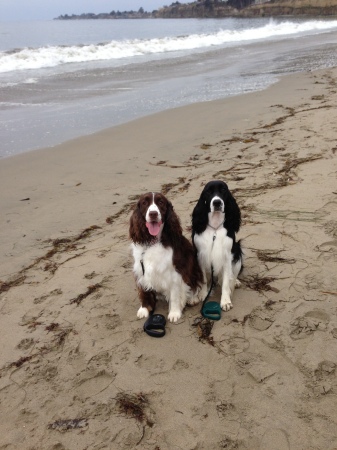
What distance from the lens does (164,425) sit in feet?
8.18

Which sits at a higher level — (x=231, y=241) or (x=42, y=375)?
(x=231, y=241)

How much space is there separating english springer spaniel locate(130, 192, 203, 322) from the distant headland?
2718 inches

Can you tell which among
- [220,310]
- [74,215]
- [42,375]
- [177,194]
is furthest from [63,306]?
[177,194]

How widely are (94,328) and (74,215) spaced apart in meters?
2.29

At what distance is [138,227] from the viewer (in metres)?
3.32

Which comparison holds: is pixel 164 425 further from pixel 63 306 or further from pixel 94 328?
pixel 63 306

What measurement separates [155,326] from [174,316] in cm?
24

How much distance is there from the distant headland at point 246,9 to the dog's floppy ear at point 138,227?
6916 centimetres

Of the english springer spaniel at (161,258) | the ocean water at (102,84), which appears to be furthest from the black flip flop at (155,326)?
the ocean water at (102,84)

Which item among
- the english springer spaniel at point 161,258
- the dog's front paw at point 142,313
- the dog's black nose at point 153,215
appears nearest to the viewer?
the dog's black nose at point 153,215

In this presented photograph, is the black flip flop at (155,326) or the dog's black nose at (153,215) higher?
the dog's black nose at (153,215)

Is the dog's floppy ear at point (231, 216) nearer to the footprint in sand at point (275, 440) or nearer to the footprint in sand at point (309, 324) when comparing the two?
the footprint in sand at point (309, 324)

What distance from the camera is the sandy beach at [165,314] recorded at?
Result: 8.20ft

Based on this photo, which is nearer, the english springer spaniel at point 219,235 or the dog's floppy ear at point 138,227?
the dog's floppy ear at point 138,227
